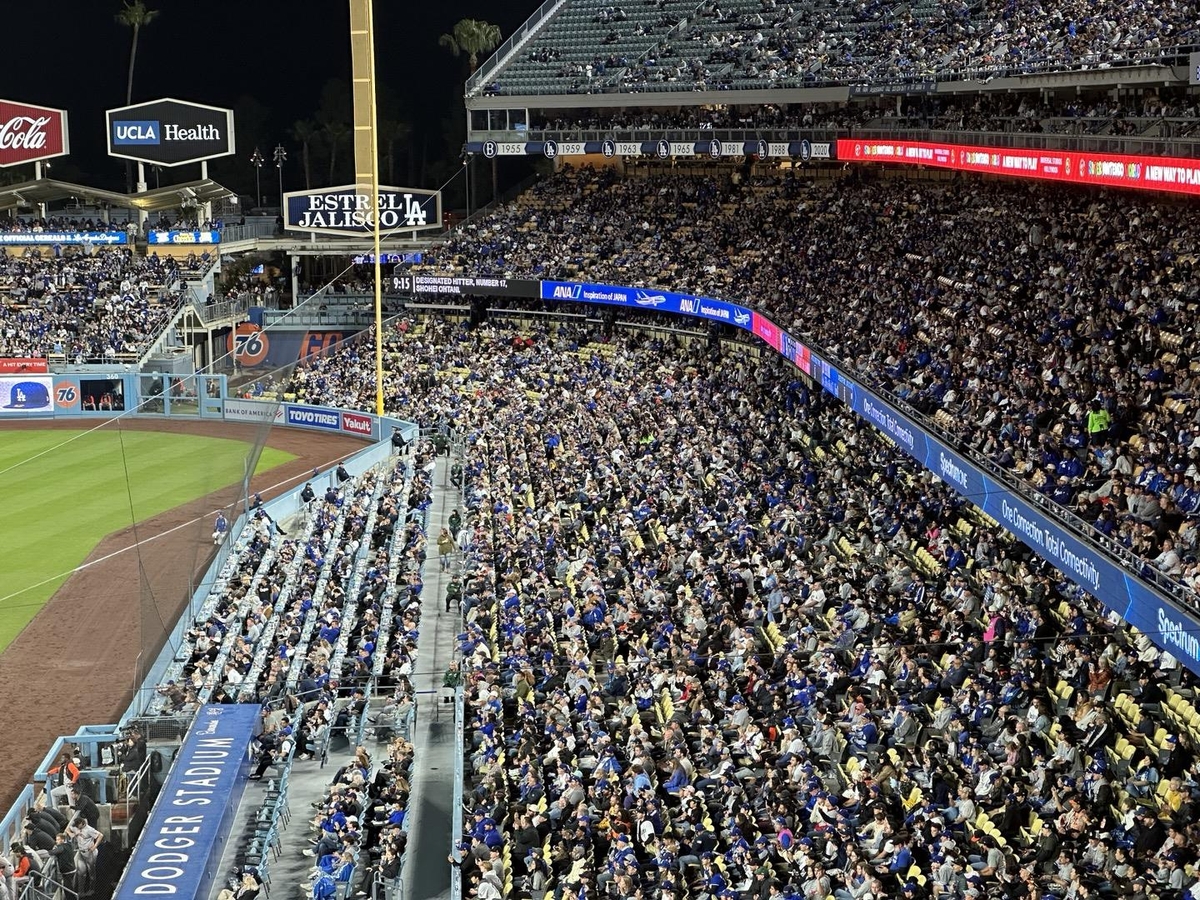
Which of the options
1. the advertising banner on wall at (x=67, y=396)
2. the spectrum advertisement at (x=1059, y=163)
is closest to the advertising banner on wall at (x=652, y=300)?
the spectrum advertisement at (x=1059, y=163)

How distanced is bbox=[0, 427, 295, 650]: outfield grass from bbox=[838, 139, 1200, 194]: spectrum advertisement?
46.6 feet

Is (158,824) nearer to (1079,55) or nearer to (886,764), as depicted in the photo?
(886,764)

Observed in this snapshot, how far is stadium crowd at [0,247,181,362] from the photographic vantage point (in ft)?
152

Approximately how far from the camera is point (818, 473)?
26.6 m

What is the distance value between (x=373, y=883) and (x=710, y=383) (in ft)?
76.6

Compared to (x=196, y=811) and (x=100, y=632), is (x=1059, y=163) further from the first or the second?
(x=196, y=811)

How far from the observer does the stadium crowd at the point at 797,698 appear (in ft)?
43.2

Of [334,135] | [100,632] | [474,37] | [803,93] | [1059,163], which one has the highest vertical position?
[474,37]

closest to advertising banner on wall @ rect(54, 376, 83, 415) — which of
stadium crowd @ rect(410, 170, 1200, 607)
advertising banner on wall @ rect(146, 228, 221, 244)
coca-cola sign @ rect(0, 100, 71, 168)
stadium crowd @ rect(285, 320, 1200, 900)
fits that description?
advertising banner on wall @ rect(146, 228, 221, 244)

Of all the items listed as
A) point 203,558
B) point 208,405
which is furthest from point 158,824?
point 208,405

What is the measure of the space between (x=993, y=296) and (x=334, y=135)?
59.1 metres

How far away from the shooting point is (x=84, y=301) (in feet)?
162

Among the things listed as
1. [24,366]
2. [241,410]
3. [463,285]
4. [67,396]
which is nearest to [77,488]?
[241,410]

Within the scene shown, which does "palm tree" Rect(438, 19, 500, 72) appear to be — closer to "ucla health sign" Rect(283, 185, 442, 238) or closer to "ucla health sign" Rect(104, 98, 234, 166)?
"ucla health sign" Rect(104, 98, 234, 166)
